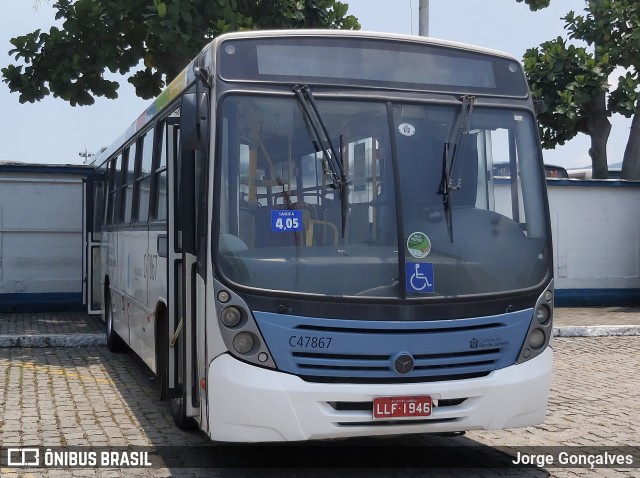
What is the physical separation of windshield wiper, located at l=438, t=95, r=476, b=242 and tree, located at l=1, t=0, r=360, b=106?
8.76 meters

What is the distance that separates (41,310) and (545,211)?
12375 millimetres

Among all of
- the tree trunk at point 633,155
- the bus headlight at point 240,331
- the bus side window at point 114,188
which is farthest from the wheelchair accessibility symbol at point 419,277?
the tree trunk at point 633,155

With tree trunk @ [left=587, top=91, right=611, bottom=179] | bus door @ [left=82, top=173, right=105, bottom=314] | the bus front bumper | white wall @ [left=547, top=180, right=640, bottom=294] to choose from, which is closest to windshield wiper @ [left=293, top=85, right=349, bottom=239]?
the bus front bumper

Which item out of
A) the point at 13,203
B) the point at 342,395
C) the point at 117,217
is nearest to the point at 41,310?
the point at 13,203

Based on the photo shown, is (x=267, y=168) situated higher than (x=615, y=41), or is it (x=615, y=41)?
(x=615, y=41)

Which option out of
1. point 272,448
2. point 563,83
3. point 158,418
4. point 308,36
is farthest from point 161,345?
point 563,83

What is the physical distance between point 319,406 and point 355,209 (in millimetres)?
1279

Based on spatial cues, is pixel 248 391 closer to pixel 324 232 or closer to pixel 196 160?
pixel 324 232

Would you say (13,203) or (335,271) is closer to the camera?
(335,271)

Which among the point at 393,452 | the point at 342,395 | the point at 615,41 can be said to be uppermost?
the point at 615,41

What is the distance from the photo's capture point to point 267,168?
6.60m

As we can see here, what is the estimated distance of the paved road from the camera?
23.1 ft

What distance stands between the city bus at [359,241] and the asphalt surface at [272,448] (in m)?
0.58

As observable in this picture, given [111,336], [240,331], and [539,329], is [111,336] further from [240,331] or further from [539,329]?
[539,329]
